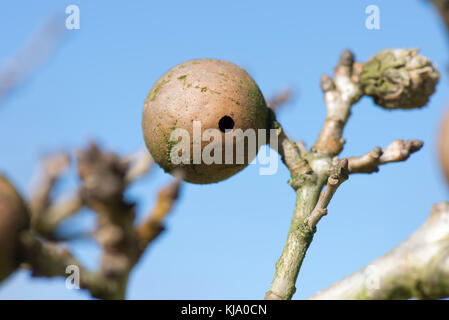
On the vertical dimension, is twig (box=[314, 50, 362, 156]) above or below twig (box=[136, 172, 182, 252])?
above

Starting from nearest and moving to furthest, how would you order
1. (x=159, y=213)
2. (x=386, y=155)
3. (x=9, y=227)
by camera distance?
(x=159, y=213)
(x=9, y=227)
(x=386, y=155)

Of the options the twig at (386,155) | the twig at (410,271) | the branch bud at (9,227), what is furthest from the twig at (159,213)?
the twig at (386,155)

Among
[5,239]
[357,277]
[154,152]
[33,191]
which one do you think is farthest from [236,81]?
[33,191]

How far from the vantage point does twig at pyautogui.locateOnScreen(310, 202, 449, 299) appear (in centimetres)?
231

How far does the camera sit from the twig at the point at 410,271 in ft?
7.57

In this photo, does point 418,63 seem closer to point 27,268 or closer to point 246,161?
point 246,161

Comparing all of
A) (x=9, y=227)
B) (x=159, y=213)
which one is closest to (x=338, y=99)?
(x=159, y=213)

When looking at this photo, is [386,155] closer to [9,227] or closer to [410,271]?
[410,271]

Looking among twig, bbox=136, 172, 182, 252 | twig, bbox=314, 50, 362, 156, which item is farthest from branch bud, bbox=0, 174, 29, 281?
twig, bbox=314, 50, 362, 156

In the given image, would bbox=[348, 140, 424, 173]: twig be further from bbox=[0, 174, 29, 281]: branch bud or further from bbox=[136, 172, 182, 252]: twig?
bbox=[0, 174, 29, 281]: branch bud

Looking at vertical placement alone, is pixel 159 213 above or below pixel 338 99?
below

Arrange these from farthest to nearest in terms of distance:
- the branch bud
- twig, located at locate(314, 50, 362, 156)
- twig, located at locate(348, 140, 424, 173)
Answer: twig, located at locate(314, 50, 362, 156)
twig, located at locate(348, 140, 424, 173)
the branch bud

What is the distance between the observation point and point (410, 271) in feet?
7.86

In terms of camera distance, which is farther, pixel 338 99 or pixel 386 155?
pixel 338 99
